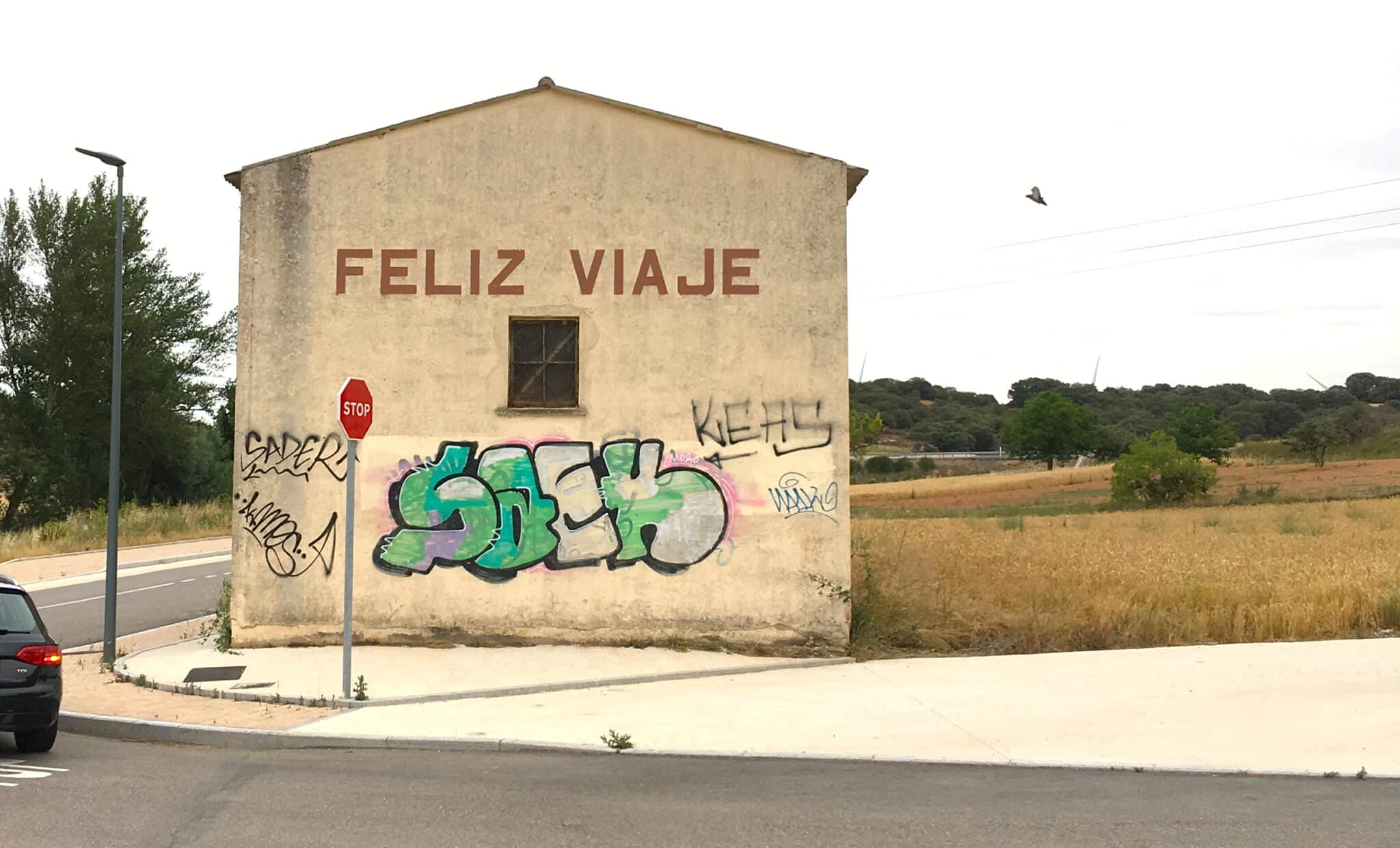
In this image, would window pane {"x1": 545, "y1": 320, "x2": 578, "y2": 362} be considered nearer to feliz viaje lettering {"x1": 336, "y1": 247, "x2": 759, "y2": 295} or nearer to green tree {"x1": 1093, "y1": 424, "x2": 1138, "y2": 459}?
feliz viaje lettering {"x1": 336, "y1": 247, "x2": 759, "y2": 295}

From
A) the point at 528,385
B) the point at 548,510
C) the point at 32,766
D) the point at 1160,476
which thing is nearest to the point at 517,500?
the point at 548,510

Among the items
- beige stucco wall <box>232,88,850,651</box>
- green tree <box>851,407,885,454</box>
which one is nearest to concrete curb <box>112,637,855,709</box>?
beige stucco wall <box>232,88,850,651</box>

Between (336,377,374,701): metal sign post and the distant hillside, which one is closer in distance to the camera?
(336,377,374,701): metal sign post

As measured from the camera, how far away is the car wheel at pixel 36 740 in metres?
8.06

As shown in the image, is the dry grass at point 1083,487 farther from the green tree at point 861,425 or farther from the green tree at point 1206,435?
the green tree at point 861,425

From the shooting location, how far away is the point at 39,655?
310 inches

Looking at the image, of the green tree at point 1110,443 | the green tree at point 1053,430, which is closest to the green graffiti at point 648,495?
the green tree at point 1053,430

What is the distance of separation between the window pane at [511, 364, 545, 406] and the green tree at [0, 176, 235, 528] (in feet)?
108

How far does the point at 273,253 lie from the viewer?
12.2 meters

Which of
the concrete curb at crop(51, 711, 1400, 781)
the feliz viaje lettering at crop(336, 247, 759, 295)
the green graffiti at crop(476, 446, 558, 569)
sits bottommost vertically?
the concrete curb at crop(51, 711, 1400, 781)

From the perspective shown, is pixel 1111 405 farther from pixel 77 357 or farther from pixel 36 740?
pixel 36 740

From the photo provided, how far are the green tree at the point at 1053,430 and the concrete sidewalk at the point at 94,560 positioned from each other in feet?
270

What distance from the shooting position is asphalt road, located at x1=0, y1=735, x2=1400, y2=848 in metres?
5.92

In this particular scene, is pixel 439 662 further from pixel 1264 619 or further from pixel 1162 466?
pixel 1162 466
